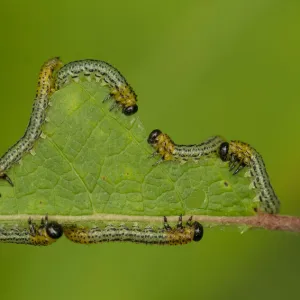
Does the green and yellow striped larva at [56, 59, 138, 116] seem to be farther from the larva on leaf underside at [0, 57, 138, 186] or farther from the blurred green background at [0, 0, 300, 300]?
the blurred green background at [0, 0, 300, 300]

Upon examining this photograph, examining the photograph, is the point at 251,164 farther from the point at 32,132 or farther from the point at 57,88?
the point at 32,132

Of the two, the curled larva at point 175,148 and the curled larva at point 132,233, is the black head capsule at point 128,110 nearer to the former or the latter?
the curled larva at point 175,148

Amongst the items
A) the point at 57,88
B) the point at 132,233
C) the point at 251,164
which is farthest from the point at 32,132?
the point at 251,164

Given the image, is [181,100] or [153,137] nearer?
[153,137]

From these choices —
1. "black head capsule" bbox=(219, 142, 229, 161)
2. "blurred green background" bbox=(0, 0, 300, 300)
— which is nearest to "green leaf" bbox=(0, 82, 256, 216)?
"black head capsule" bbox=(219, 142, 229, 161)

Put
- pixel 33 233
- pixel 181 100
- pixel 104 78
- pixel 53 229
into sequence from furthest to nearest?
pixel 181 100 → pixel 104 78 → pixel 33 233 → pixel 53 229
